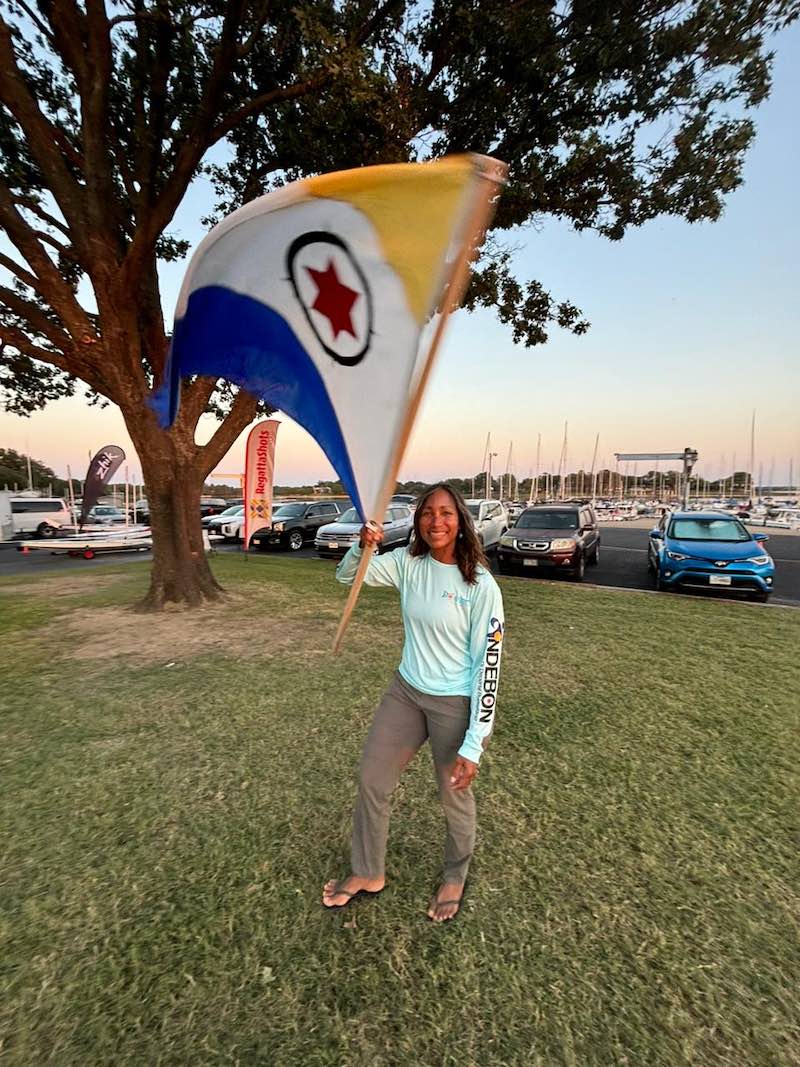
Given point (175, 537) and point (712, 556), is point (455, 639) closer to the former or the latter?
point (175, 537)

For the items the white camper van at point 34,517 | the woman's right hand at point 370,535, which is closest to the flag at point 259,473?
the woman's right hand at point 370,535

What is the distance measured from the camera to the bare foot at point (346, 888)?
2281mm

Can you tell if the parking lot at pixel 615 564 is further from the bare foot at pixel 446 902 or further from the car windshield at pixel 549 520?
the bare foot at pixel 446 902

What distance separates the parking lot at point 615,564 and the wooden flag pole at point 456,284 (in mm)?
9054

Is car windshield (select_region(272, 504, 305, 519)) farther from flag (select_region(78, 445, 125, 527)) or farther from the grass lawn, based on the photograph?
the grass lawn

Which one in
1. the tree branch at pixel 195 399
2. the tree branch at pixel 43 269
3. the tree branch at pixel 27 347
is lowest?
the tree branch at pixel 195 399

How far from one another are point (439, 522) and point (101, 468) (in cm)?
1646

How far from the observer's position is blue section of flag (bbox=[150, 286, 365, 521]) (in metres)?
2.63

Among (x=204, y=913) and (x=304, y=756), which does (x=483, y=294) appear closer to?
(x=304, y=756)

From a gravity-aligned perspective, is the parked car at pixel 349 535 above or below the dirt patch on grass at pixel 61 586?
above

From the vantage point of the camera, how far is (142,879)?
2.44m

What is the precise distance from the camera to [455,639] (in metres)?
2.15

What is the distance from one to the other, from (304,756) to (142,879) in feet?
4.29

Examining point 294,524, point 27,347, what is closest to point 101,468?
point 294,524
